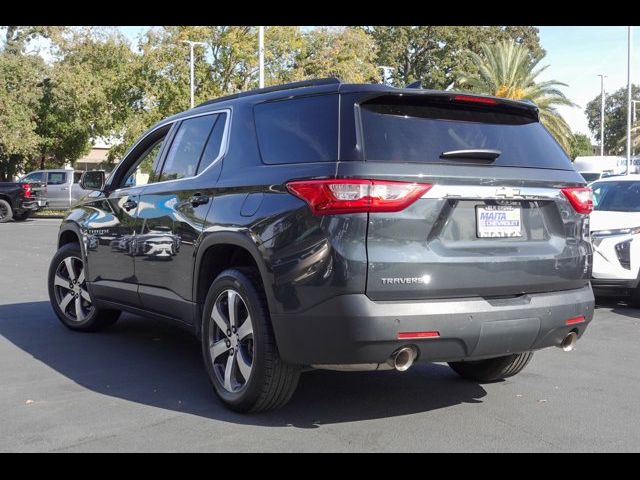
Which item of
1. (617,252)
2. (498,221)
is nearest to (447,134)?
(498,221)

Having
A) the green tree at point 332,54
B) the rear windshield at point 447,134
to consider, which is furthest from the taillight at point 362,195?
the green tree at point 332,54

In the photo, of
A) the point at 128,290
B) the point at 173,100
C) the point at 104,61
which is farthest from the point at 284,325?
the point at 104,61

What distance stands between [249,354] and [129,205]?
2.05m

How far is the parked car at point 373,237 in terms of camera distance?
402 cm

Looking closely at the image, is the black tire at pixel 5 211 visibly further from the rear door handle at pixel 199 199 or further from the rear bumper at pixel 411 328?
the rear bumper at pixel 411 328

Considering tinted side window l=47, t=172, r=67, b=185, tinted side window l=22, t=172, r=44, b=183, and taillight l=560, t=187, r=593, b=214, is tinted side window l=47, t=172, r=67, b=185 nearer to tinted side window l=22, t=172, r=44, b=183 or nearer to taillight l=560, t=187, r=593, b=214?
tinted side window l=22, t=172, r=44, b=183

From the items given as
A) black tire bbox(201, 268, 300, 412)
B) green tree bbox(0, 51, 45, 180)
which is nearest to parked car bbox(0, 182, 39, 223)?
green tree bbox(0, 51, 45, 180)

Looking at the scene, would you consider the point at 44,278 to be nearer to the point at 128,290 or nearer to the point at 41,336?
the point at 41,336

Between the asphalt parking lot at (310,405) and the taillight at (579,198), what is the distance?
1.24 m

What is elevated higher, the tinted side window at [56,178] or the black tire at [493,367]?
the tinted side window at [56,178]

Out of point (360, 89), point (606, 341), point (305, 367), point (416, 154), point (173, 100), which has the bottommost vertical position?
point (606, 341)

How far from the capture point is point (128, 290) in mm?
6098

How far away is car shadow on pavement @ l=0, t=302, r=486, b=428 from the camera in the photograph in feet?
15.8
